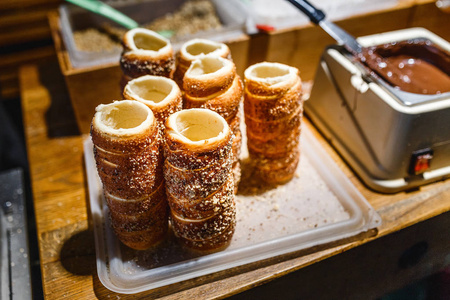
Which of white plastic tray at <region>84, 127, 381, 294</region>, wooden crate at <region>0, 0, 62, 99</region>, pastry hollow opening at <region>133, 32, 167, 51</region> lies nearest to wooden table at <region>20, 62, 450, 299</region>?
white plastic tray at <region>84, 127, 381, 294</region>

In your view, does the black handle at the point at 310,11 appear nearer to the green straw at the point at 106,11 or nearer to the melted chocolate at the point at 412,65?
the melted chocolate at the point at 412,65

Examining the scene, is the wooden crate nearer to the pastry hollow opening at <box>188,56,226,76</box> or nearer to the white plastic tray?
the white plastic tray

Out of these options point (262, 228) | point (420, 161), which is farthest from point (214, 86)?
point (420, 161)

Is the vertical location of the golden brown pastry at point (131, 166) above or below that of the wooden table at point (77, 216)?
above

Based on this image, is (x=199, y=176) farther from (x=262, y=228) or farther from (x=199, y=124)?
(x=262, y=228)

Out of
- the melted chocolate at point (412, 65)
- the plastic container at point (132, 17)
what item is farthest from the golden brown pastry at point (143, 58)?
the melted chocolate at point (412, 65)

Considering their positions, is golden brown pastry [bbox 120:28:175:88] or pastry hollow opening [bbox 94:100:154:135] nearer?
pastry hollow opening [bbox 94:100:154:135]

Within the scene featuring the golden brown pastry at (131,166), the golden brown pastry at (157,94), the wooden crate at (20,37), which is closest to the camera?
the golden brown pastry at (131,166)
